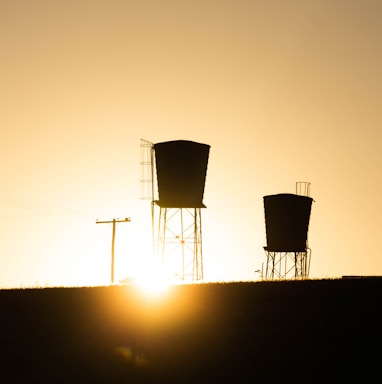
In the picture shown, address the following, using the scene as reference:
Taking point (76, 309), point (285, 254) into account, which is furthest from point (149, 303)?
point (285, 254)

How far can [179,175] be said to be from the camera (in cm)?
4694

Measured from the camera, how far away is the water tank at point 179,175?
1848 inches

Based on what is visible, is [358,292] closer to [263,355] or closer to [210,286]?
[210,286]

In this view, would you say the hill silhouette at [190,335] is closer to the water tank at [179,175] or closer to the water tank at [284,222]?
the water tank at [179,175]

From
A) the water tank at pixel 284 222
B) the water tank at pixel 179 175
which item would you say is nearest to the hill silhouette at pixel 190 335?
the water tank at pixel 179 175

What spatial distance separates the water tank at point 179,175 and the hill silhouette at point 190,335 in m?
22.4

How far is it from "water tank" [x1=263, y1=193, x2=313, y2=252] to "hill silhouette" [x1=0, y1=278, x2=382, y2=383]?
35.4m

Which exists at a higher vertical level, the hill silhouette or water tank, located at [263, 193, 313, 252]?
water tank, located at [263, 193, 313, 252]

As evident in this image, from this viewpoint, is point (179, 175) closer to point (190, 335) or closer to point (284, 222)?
point (284, 222)

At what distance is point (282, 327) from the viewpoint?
2130cm

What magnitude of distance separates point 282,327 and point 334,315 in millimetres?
2549

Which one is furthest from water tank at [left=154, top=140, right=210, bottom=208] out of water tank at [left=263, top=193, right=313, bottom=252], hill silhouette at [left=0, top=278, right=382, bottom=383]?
hill silhouette at [left=0, top=278, right=382, bottom=383]

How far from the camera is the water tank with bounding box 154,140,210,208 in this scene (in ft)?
154

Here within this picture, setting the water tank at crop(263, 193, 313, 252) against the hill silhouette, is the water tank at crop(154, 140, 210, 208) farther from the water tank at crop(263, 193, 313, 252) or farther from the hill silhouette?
the hill silhouette
